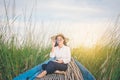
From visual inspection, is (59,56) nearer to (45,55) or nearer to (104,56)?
(45,55)

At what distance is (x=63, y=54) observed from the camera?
3014 mm

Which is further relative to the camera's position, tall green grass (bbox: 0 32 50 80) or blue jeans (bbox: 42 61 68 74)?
tall green grass (bbox: 0 32 50 80)

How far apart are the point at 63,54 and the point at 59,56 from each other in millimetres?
33

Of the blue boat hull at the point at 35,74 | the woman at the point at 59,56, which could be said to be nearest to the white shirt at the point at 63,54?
the woman at the point at 59,56

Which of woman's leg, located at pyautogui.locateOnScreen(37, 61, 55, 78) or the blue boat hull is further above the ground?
woman's leg, located at pyautogui.locateOnScreen(37, 61, 55, 78)

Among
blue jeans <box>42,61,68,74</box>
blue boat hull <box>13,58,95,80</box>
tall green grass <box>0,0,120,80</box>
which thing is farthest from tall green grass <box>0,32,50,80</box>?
blue jeans <box>42,61,68,74</box>

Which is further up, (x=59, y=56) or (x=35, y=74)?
(x=59, y=56)

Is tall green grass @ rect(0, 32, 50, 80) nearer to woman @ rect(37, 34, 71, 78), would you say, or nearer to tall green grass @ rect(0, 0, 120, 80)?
tall green grass @ rect(0, 0, 120, 80)

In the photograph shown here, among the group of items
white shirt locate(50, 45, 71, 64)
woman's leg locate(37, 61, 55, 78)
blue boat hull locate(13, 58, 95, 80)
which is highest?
white shirt locate(50, 45, 71, 64)

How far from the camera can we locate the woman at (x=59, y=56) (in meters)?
2.94

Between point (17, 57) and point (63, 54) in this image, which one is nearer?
point (63, 54)

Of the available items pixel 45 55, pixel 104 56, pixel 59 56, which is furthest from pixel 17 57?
pixel 104 56

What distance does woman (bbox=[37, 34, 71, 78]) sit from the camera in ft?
9.65

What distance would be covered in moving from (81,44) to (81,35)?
7 cm
